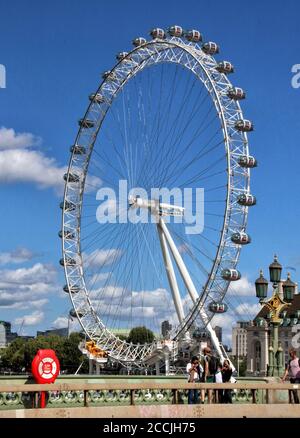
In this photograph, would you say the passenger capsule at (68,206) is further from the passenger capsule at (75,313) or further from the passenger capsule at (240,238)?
the passenger capsule at (240,238)

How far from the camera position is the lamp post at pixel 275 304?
2558 cm

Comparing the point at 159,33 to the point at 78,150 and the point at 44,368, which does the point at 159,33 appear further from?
the point at 44,368

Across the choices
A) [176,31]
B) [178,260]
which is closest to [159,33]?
[176,31]

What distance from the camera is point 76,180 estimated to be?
56344mm

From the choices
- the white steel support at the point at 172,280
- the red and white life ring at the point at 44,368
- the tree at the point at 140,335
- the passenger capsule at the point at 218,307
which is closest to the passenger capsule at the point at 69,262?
the white steel support at the point at 172,280

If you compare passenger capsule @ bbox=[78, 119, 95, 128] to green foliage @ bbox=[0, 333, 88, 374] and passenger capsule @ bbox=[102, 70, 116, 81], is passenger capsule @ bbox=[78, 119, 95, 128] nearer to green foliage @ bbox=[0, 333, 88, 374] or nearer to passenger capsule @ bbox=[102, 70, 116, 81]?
passenger capsule @ bbox=[102, 70, 116, 81]

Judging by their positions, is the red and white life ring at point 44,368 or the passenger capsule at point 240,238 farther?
the passenger capsule at point 240,238

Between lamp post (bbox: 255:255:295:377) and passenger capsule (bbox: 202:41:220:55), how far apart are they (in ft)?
66.6

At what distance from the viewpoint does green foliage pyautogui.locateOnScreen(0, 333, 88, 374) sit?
121 metres

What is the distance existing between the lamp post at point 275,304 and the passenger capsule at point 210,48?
20291 mm

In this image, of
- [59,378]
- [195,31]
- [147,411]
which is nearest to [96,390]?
[147,411]

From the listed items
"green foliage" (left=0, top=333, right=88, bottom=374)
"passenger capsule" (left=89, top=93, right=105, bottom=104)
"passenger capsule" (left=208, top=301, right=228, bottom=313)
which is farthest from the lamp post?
"green foliage" (left=0, top=333, right=88, bottom=374)

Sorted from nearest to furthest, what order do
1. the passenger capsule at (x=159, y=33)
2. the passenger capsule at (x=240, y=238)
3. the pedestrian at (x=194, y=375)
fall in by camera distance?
1. the pedestrian at (x=194, y=375)
2. the passenger capsule at (x=240, y=238)
3. the passenger capsule at (x=159, y=33)
